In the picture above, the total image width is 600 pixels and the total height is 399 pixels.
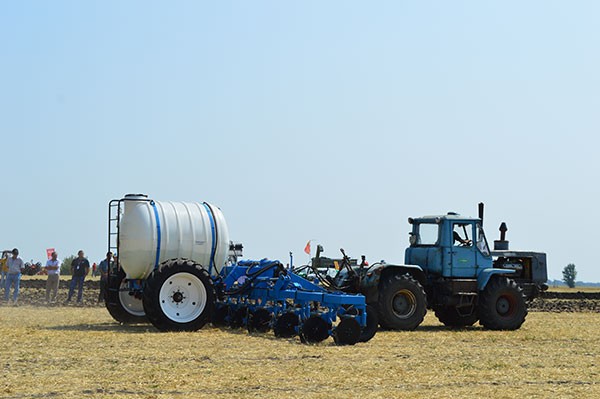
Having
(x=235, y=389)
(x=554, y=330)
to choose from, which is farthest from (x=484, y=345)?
(x=235, y=389)

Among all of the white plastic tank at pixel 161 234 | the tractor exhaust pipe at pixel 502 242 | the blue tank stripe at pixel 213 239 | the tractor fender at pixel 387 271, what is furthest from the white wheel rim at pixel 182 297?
the tractor exhaust pipe at pixel 502 242

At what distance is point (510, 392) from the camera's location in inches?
424

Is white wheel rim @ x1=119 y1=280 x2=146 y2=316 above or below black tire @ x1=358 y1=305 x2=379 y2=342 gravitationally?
above

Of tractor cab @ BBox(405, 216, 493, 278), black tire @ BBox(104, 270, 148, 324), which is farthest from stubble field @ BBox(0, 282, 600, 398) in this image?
tractor cab @ BBox(405, 216, 493, 278)

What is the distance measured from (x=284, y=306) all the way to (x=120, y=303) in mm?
3981

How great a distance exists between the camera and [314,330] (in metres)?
15.8

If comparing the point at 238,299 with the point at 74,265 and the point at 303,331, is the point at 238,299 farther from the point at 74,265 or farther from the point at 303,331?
the point at 74,265

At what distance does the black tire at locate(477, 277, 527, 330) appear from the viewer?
20078 mm

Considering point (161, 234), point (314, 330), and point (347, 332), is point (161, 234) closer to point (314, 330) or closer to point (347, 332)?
point (314, 330)

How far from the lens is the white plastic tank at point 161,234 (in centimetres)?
1828

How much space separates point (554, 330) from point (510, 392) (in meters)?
9.98

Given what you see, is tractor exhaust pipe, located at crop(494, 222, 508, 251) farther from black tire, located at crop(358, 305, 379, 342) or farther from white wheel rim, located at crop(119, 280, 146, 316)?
white wheel rim, located at crop(119, 280, 146, 316)

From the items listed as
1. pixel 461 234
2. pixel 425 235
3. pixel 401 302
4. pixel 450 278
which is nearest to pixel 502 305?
pixel 450 278

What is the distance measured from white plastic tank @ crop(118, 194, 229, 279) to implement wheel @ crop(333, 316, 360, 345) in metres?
4.18
